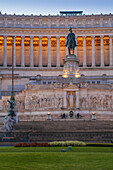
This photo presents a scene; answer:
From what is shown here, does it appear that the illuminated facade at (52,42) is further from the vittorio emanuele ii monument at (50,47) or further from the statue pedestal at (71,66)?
the statue pedestal at (71,66)

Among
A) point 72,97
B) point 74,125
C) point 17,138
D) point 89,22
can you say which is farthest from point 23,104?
point 89,22

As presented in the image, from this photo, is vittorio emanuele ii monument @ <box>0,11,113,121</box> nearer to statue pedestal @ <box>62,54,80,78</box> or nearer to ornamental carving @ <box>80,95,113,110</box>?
statue pedestal @ <box>62,54,80,78</box>

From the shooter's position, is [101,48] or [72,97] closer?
[72,97]

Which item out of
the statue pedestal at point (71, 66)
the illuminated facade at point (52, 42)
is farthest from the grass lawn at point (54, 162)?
the illuminated facade at point (52, 42)

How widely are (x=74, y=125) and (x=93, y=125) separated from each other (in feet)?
7.72

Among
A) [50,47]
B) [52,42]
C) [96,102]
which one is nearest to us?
[96,102]

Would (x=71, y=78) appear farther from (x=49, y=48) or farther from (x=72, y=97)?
(x=49, y=48)

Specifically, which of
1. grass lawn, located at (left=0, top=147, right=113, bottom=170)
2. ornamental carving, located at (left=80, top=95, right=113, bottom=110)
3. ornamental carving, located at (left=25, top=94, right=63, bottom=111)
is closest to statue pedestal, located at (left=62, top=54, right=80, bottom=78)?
ornamental carving, located at (left=25, top=94, right=63, bottom=111)

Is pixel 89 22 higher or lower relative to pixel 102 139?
higher

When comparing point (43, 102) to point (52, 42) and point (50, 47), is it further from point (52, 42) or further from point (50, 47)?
point (52, 42)

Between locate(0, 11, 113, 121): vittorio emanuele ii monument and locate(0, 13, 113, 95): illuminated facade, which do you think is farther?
locate(0, 13, 113, 95): illuminated facade

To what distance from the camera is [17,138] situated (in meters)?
39.7

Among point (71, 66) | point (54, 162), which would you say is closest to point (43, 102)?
point (71, 66)

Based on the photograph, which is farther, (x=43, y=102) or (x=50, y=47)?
(x=50, y=47)
